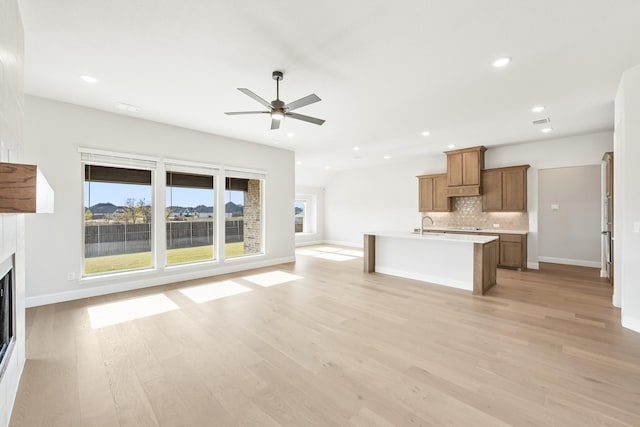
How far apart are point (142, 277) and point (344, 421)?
4.40 meters

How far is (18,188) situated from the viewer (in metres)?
1.10

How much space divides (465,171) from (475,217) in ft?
3.95

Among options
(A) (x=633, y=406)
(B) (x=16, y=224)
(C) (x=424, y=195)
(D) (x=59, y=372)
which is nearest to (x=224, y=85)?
(B) (x=16, y=224)

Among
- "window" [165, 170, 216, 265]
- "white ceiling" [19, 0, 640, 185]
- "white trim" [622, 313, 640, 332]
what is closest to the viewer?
"white ceiling" [19, 0, 640, 185]

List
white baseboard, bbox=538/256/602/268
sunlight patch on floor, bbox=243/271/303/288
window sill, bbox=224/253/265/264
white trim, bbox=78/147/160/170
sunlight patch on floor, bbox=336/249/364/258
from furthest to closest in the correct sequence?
sunlight patch on floor, bbox=336/249/364/258 < white baseboard, bbox=538/256/602/268 < window sill, bbox=224/253/265/264 < sunlight patch on floor, bbox=243/271/303/288 < white trim, bbox=78/147/160/170

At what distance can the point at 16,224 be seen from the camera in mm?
2111

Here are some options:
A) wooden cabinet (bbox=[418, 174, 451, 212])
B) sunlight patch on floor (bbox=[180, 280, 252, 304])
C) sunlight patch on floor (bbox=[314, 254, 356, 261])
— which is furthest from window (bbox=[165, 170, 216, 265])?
wooden cabinet (bbox=[418, 174, 451, 212])

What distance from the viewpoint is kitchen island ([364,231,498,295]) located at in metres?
4.41

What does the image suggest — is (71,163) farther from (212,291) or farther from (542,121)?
(542,121)

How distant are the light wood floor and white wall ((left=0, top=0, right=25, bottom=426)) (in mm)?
240

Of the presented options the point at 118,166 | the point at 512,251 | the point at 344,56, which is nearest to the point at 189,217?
the point at 118,166

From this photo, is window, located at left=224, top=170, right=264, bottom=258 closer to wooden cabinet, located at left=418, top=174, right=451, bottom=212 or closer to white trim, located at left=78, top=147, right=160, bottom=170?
white trim, located at left=78, top=147, right=160, bottom=170

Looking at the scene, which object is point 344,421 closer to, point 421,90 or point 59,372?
point 59,372

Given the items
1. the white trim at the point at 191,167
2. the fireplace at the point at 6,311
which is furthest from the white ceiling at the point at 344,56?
the fireplace at the point at 6,311
